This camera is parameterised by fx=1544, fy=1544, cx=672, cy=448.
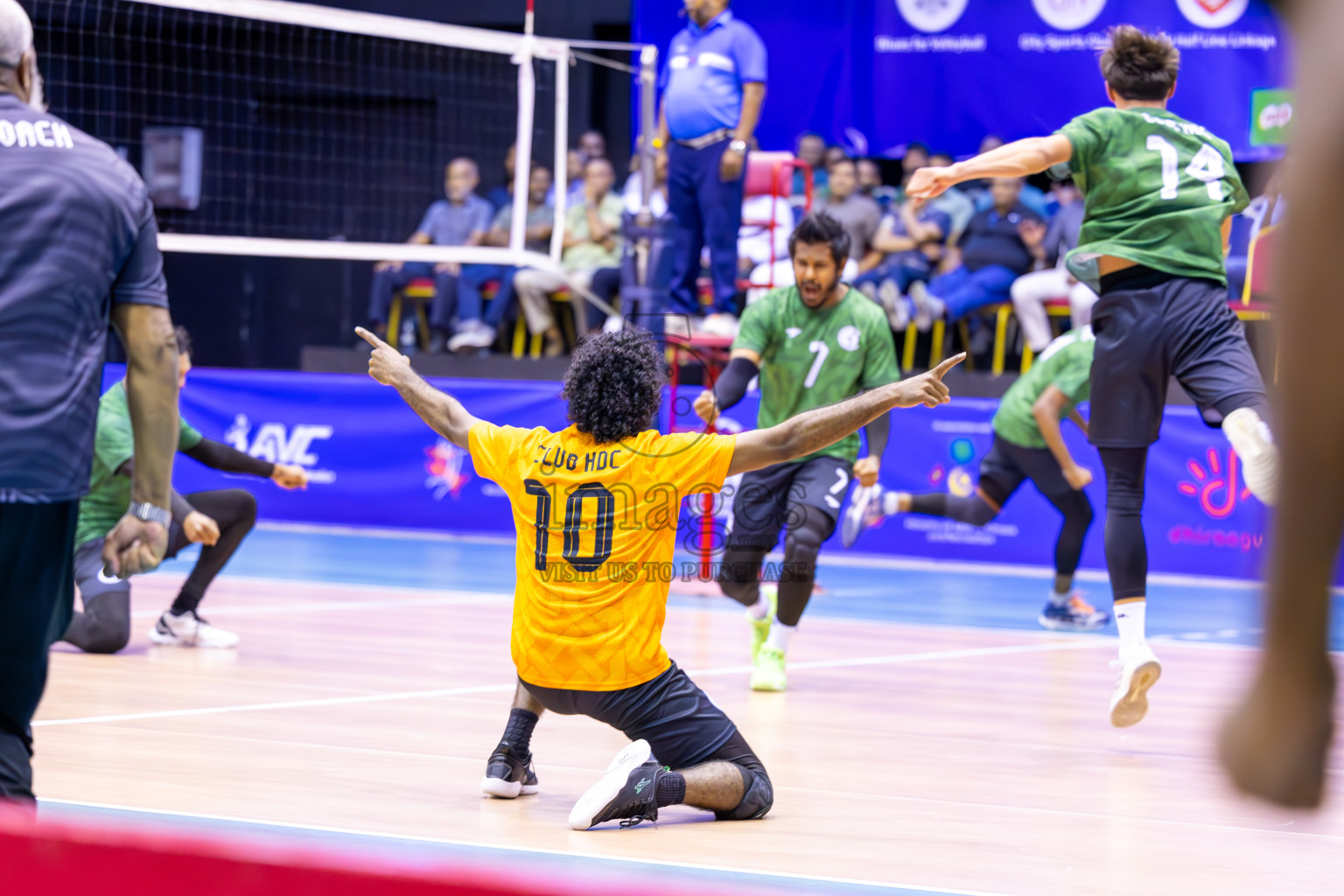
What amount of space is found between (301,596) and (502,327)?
539 centimetres

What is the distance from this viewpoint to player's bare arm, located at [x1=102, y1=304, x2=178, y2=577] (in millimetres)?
2861

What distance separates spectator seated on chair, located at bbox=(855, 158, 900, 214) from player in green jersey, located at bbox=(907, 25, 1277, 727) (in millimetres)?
7342

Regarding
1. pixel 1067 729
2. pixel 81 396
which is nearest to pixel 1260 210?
pixel 1067 729

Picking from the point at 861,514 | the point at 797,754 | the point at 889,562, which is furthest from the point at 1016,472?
the point at 797,754

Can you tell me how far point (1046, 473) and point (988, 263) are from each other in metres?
3.40

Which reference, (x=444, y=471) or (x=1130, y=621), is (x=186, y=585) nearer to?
(x=1130, y=621)

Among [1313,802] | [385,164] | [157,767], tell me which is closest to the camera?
[1313,802]

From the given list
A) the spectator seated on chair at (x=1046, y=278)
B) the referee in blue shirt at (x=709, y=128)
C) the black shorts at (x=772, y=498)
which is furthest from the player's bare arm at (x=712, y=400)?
the spectator seated on chair at (x=1046, y=278)

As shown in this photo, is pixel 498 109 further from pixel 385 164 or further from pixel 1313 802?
pixel 1313 802

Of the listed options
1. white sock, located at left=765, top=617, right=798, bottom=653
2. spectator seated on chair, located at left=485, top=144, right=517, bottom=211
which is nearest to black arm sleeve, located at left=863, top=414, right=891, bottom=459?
white sock, located at left=765, top=617, right=798, bottom=653

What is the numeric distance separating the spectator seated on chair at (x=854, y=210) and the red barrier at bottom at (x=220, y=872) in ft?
36.7

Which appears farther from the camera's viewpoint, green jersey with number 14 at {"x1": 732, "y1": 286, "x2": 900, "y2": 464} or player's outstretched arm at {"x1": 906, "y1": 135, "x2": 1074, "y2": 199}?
green jersey with number 14 at {"x1": 732, "y1": 286, "x2": 900, "y2": 464}

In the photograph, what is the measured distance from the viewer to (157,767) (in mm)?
4656

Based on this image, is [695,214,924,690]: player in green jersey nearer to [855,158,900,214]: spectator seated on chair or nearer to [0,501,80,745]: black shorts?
[0,501,80,745]: black shorts
